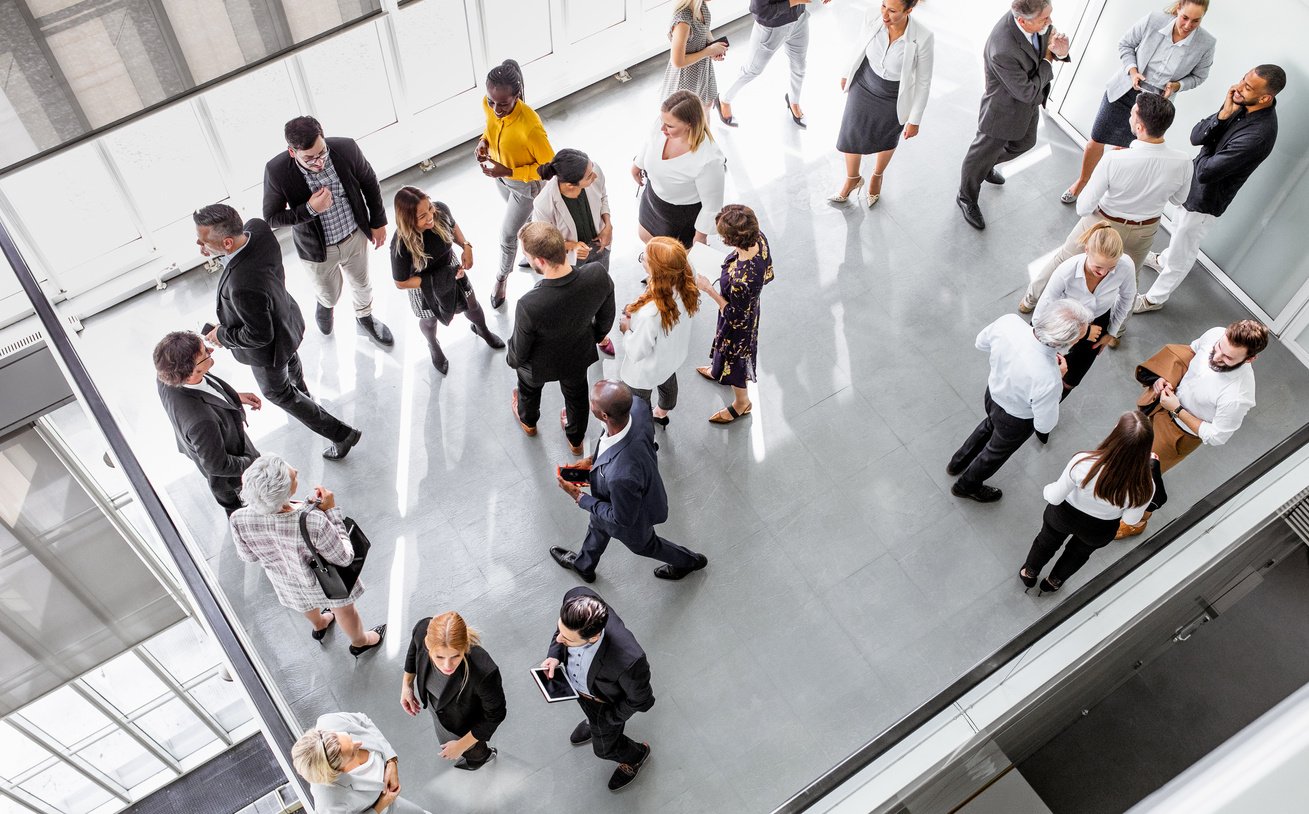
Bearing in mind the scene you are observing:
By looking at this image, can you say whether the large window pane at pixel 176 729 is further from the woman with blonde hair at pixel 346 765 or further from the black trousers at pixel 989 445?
the black trousers at pixel 989 445

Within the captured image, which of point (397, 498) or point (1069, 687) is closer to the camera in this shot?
point (1069, 687)

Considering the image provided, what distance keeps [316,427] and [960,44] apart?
6212 mm

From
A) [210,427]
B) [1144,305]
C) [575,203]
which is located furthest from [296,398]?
[1144,305]

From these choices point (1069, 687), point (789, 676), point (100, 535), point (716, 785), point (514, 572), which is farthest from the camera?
point (100, 535)

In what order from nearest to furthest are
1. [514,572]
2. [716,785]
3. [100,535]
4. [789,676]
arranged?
[716,785]
[789,676]
[514,572]
[100,535]

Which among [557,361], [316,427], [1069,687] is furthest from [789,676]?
[316,427]

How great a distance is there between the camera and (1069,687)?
14.9 ft

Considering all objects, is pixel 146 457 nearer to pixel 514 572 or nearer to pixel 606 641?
pixel 514 572

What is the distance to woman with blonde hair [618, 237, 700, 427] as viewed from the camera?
4.84m

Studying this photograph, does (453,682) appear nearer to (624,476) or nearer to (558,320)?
(624,476)

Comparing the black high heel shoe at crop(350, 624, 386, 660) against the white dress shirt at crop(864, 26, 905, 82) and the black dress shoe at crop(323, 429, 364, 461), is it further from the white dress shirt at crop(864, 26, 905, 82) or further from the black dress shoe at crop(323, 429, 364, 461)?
the white dress shirt at crop(864, 26, 905, 82)

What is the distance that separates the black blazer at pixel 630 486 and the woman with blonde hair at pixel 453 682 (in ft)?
2.92

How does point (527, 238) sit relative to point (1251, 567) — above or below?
above

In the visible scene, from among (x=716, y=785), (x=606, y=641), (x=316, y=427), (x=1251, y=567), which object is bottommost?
(x=716, y=785)
